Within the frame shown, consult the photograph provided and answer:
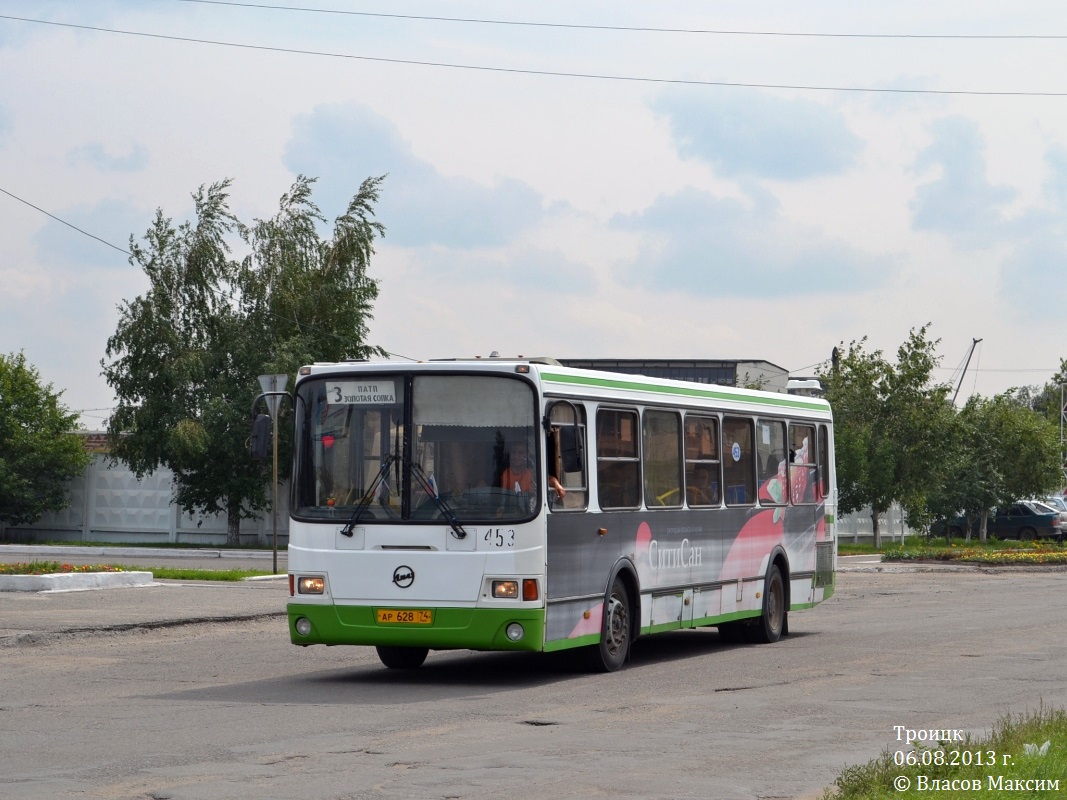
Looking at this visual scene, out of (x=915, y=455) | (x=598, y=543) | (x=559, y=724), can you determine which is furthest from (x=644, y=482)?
(x=915, y=455)

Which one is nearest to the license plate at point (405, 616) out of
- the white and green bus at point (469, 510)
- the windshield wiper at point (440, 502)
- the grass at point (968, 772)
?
the white and green bus at point (469, 510)

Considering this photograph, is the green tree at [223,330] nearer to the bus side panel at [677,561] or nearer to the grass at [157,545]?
the grass at [157,545]

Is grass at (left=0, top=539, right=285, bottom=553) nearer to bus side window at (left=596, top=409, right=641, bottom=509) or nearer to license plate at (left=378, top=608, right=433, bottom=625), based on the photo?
bus side window at (left=596, top=409, right=641, bottom=509)

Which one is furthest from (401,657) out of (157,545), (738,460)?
(157,545)

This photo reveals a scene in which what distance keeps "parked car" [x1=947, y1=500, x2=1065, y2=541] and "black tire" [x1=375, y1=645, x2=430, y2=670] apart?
Answer: 148 ft

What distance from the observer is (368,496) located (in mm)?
13641

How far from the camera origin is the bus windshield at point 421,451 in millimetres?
13414

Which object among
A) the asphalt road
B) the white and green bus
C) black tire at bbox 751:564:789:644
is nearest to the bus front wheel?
black tire at bbox 751:564:789:644

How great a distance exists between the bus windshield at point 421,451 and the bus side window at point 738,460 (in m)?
4.51

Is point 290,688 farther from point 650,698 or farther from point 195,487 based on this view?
point 195,487

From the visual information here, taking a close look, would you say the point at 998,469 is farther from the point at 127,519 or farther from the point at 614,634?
the point at 614,634

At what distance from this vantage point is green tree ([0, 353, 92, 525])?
45.2 meters

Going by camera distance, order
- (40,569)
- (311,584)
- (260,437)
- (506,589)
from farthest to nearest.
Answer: (40,569) < (260,437) < (311,584) < (506,589)

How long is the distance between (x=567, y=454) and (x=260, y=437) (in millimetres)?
3017
